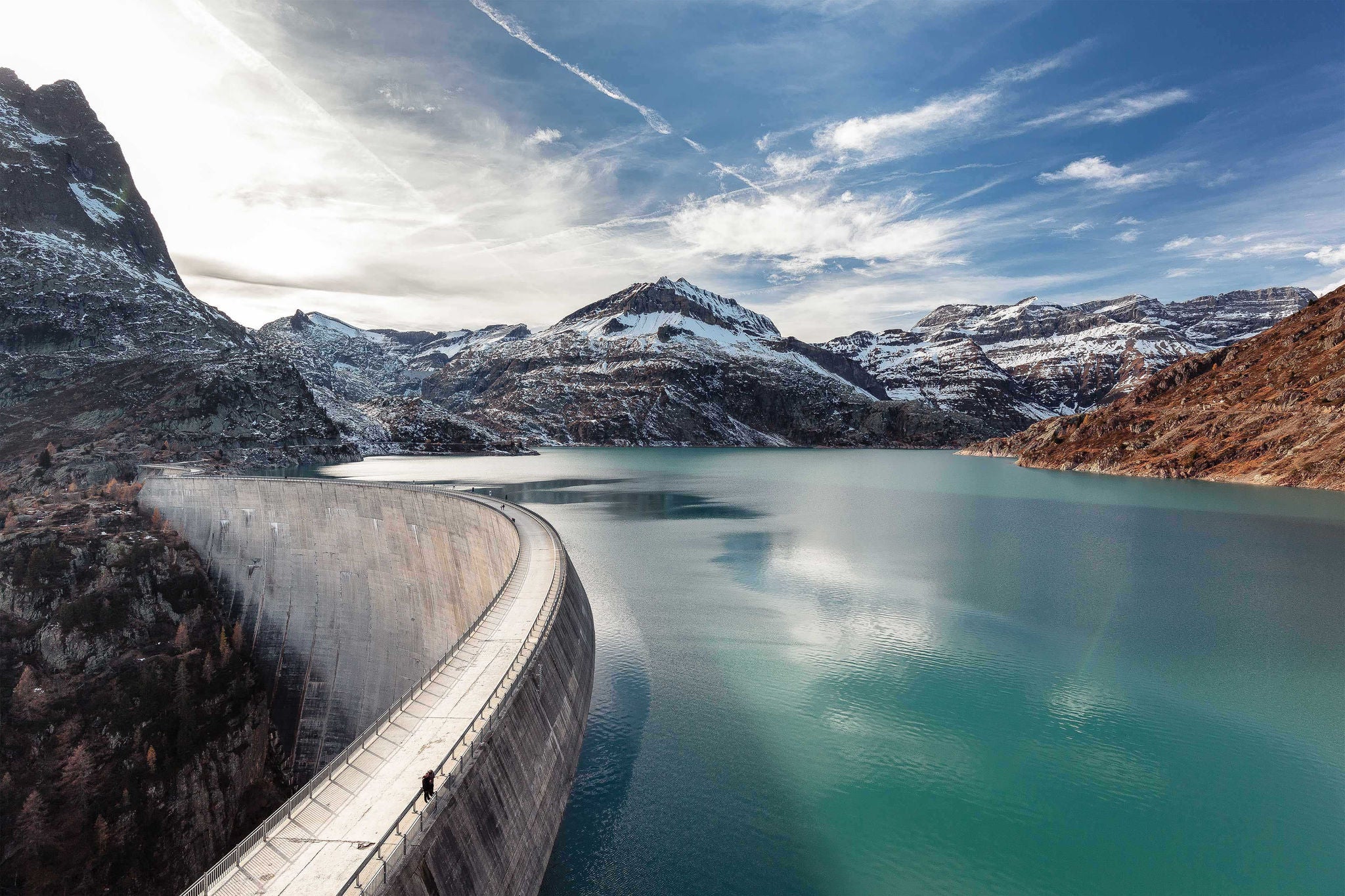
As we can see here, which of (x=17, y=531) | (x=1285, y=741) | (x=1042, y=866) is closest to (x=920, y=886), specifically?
(x=1042, y=866)

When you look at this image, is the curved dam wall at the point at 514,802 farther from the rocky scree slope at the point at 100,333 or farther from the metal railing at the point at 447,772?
the rocky scree slope at the point at 100,333

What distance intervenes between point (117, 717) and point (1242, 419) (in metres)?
162

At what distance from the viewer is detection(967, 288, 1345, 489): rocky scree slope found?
3878 inches

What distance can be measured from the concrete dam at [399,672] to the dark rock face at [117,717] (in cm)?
274

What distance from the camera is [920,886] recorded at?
667 inches

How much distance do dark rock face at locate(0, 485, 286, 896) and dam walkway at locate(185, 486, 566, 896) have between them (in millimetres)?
25375

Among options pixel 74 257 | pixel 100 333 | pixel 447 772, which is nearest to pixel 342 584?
pixel 447 772

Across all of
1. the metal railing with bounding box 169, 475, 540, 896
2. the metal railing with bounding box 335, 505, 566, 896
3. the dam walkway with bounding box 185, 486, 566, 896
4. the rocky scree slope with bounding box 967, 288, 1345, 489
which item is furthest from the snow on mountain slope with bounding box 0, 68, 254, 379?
the rocky scree slope with bounding box 967, 288, 1345, 489

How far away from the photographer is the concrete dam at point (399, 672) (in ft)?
38.2

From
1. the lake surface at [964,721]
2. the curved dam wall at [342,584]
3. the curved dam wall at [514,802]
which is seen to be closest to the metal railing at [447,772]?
the curved dam wall at [514,802]

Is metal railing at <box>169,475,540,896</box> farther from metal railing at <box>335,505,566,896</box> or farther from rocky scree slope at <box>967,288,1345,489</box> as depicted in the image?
rocky scree slope at <box>967,288,1345,489</box>

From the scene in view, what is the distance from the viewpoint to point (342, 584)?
4675 centimetres

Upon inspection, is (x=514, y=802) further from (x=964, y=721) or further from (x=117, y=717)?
(x=117, y=717)

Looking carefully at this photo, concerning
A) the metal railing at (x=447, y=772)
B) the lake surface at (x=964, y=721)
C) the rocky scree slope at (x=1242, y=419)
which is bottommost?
the lake surface at (x=964, y=721)
